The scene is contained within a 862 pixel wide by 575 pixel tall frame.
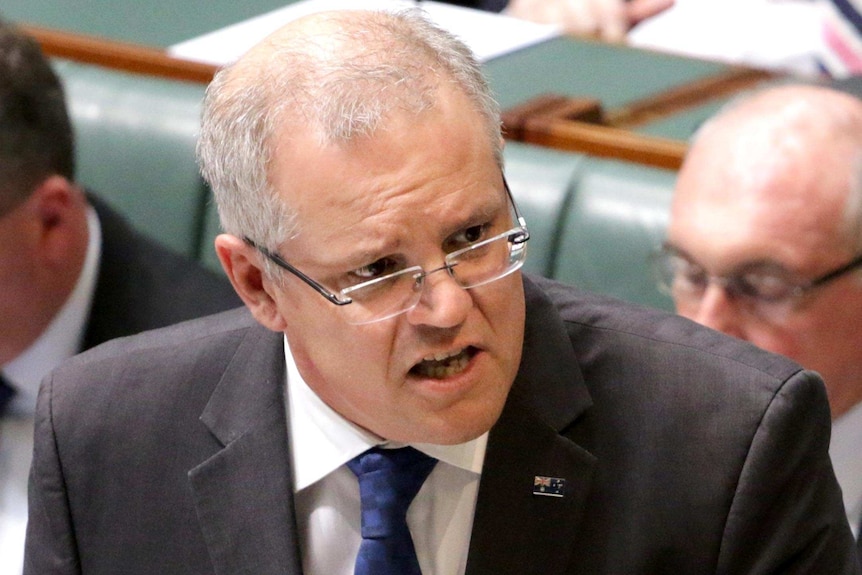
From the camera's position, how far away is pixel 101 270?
1.98 metres

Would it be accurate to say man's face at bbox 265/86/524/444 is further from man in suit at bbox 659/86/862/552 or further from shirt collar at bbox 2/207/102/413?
shirt collar at bbox 2/207/102/413

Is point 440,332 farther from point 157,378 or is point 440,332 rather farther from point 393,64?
point 157,378

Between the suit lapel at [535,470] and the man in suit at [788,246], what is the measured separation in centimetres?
43

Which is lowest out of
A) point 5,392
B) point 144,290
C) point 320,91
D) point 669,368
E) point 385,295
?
point 5,392

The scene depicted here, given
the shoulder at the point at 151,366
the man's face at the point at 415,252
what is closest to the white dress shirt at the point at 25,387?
the shoulder at the point at 151,366

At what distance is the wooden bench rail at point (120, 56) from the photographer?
8.12 feet

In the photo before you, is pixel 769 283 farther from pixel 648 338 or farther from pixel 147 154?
pixel 147 154

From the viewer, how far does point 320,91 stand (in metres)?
1.15

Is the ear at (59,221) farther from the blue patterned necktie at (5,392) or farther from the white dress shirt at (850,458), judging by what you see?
the white dress shirt at (850,458)

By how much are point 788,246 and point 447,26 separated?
1082 mm

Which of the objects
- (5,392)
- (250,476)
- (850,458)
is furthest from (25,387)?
(850,458)

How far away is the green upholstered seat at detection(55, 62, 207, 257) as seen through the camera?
2.30 meters

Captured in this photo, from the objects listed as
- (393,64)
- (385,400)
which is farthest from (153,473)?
(393,64)

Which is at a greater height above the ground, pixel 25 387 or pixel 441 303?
pixel 441 303
